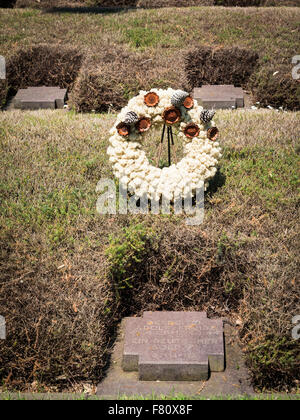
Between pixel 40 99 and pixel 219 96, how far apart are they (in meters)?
2.66

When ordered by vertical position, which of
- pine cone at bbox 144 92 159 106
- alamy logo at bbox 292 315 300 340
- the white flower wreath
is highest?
pine cone at bbox 144 92 159 106

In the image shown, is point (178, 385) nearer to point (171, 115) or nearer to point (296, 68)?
point (171, 115)

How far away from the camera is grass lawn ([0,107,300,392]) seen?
317 cm

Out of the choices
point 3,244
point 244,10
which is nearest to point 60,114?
point 3,244

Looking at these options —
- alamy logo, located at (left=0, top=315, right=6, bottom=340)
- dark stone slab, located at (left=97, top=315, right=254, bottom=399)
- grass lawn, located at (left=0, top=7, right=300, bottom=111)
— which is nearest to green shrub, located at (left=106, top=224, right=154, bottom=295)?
dark stone slab, located at (left=97, top=315, right=254, bottom=399)

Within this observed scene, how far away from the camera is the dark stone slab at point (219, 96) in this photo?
6.85 m

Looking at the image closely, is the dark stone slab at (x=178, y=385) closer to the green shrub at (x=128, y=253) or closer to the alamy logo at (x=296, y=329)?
the alamy logo at (x=296, y=329)

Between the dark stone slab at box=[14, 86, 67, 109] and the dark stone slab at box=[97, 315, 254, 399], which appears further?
the dark stone slab at box=[14, 86, 67, 109]

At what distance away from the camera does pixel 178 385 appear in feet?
10.3

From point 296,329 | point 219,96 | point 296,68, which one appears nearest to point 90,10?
point 219,96

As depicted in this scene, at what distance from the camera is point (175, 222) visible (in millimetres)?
3957

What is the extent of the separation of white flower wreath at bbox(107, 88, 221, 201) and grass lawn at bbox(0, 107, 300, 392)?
27cm

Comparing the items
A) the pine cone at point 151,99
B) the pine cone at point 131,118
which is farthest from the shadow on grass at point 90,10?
the pine cone at point 131,118

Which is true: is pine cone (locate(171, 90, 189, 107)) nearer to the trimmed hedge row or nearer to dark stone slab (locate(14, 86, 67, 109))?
the trimmed hedge row
